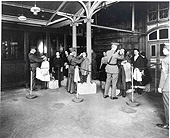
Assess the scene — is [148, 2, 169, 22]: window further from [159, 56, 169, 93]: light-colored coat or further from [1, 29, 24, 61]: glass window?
[1, 29, 24, 61]: glass window

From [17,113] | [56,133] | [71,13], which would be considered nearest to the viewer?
[56,133]

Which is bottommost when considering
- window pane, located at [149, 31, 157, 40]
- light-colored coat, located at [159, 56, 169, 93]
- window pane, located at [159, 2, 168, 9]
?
light-colored coat, located at [159, 56, 169, 93]

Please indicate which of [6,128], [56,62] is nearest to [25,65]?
[56,62]

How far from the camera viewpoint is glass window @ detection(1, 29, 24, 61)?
7195 mm

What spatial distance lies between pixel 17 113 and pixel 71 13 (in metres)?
4.90

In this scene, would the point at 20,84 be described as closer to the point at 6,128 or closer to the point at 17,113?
the point at 17,113

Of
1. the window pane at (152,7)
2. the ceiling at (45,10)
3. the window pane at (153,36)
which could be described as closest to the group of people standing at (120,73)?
the ceiling at (45,10)

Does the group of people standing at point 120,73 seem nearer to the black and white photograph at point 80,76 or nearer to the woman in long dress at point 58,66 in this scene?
the black and white photograph at point 80,76

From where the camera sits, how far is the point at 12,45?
24.5 feet

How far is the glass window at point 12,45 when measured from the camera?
7195 mm

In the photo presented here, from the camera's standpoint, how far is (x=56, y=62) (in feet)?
24.0

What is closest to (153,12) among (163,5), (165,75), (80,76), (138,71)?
(163,5)

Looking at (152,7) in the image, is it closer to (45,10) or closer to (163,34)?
(163,34)

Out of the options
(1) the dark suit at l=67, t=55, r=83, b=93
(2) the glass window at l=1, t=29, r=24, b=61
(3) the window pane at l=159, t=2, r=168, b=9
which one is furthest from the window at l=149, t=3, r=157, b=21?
(2) the glass window at l=1, t=29, r=24, b=61
